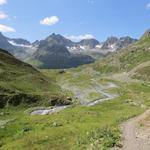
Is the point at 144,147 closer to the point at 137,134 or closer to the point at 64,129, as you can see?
the point at 137,134

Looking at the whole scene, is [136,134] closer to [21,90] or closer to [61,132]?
[61,132]

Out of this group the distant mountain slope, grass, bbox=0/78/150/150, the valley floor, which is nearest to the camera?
the valley floor

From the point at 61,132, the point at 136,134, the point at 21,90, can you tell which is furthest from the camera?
the point at 21,90

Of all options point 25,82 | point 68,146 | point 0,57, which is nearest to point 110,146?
point 68,146

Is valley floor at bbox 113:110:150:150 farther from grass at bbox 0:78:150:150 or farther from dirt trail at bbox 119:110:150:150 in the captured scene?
grass at bbox 0:78:150:150

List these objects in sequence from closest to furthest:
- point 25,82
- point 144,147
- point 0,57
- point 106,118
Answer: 1. point 144,147
2. point 106,118
3. point 25,82
4. point 0,57

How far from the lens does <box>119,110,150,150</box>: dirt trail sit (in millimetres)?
44938

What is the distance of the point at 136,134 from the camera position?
52.1 metres

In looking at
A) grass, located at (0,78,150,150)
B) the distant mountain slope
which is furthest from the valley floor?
the distant mountain slope

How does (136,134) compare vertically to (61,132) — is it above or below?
below

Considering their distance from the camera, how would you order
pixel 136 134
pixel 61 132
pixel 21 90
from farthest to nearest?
pixel 21 90
pixel 61 132
pixel 136 134

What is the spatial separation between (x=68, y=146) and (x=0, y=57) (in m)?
129

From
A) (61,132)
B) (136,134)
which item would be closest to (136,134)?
(136,134)

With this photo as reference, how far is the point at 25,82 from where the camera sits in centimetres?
13650
